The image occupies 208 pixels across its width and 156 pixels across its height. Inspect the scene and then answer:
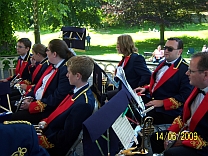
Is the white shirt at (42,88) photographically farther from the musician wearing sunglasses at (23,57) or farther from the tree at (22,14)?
the tree at (22,14)

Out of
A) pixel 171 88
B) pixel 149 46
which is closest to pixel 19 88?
pixel 171 88

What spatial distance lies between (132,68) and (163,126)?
1124 mm

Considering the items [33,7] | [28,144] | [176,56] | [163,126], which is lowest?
[163,126]

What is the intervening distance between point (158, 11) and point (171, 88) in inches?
694

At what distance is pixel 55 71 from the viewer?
389 cm

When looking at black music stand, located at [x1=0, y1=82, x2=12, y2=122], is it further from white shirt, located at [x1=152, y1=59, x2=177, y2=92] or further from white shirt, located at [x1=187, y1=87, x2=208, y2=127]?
white shirt, located at [x1=187, y1=87, x2=208, y2=127]

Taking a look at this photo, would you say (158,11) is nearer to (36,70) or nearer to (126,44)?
(126,44)

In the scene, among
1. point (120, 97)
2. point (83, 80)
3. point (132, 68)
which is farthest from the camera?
point (132, 68)

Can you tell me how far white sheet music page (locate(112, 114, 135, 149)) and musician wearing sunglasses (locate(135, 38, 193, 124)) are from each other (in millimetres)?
1549

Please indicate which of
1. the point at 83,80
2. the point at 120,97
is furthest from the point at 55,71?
the point at 120,97

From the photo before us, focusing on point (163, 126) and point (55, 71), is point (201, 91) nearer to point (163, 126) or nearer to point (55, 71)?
point (163, 126)

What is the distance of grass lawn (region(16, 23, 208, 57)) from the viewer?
20.0 meters

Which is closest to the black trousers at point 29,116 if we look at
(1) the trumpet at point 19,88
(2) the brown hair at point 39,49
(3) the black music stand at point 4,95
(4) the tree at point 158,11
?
(3) the black music stand at point 4,95

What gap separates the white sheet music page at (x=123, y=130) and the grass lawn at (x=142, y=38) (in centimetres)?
1634
